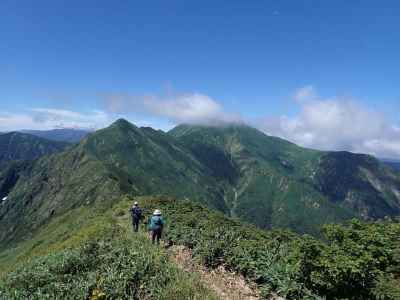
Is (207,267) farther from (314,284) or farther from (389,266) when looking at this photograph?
(389,266)

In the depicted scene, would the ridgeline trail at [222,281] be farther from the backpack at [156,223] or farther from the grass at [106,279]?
the backpack at [156,223]

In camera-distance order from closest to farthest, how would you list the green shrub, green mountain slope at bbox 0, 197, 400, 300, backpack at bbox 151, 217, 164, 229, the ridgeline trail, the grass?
the green shrub, green mountain slope at bbox 0, 197, 400, 300, the grass, the ridgeline trail, backpack at bbox 151, 217, 164, 229

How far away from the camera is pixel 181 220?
31.9 metres

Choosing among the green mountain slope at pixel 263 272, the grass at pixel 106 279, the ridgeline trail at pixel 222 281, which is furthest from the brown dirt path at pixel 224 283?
the grass at pixel 106 279

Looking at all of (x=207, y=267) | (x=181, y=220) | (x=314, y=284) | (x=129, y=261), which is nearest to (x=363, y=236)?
(x=314, y=284)

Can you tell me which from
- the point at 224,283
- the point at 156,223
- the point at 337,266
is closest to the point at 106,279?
the point at 224,283

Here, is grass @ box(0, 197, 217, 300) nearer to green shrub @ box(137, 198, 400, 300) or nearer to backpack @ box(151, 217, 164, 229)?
green shrub @ box(137, 198, 400, 300)

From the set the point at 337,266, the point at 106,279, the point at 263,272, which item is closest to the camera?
the point at 337,266

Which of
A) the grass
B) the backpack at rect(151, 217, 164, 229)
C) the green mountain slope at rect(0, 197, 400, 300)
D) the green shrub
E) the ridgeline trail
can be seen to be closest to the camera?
the green shrub

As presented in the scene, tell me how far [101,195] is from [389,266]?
549 feet

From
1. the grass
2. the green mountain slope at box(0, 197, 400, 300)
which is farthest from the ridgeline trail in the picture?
the grass

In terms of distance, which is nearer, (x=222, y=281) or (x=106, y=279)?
(x=106, y=279)

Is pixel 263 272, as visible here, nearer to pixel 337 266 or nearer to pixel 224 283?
pixel 224 283

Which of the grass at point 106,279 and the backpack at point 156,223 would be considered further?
the backpack at point 156,223
